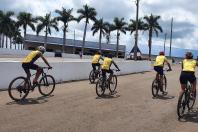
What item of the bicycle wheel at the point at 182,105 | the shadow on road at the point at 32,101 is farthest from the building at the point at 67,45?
the bicycle wheel at the point at 182,105

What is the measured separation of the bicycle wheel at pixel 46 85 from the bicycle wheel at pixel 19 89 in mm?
943

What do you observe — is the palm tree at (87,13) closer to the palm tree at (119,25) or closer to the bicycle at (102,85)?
the palm tree at (119,25)

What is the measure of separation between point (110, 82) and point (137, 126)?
625 cm

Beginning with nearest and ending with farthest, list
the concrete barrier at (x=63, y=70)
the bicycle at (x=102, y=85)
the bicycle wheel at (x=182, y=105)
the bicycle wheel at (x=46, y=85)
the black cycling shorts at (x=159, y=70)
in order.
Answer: the bicycle wheel at (x=182, y=105), the bicycle wheel at (x=46, y=85), the bicycle at (x=102, y=85), the concrete barrier at (x=63, y=70), the black cycling shorts at (x=159, y=70)

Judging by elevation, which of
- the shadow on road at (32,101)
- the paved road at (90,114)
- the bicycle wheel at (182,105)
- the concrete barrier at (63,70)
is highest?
the concrete barrier at (63,70)

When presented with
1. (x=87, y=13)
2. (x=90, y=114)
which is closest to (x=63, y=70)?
(x=90, y=114)

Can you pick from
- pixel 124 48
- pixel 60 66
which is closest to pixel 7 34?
pixel 124 48

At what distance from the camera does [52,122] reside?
10.1 meters

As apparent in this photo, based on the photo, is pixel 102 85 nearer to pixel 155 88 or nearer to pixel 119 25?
pixel 155 88

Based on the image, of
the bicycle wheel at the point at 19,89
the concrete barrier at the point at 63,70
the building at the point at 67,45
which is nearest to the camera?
the bicycle wheel at the point at 19,89

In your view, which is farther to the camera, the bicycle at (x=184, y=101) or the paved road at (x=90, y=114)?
the bicycle at (x=184, y=101)

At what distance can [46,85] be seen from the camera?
582 inches

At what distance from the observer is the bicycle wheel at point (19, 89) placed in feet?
43.3

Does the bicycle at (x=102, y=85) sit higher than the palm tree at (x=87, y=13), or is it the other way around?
the palm tree at (x=87, y=13)
